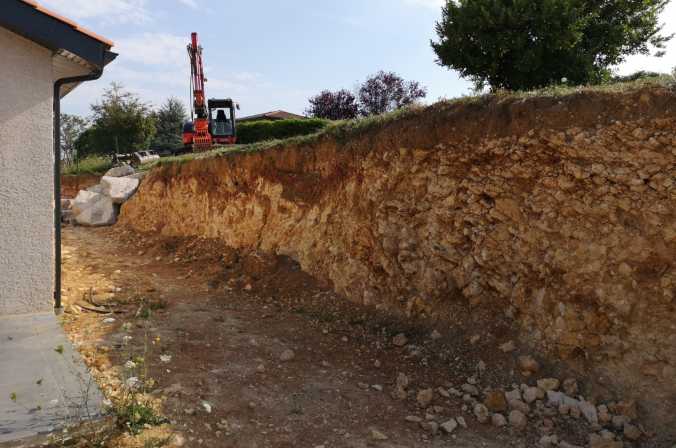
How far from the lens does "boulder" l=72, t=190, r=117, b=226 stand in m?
13.6

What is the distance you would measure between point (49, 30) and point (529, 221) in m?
4.92

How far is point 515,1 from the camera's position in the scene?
→ 14797 mm

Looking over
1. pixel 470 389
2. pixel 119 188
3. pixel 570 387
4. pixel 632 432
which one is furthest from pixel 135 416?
pixel 119 188

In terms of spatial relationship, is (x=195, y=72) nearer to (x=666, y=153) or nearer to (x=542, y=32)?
(x=542, y=32)

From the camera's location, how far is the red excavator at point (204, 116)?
A: 19.2 m

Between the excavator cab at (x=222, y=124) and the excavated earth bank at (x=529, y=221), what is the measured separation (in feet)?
42.1

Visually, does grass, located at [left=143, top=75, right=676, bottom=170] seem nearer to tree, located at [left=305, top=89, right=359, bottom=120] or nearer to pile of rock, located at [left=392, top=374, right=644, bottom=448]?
pile of rock, located at [left=392, top=374, right=644, bottom=448]

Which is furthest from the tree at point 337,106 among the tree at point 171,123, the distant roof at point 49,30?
the distant roof at point 49,30

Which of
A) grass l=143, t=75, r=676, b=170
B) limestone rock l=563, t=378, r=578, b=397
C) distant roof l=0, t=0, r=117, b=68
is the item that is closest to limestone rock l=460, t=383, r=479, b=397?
limestone rock l=563, t=378, r=578, b=397

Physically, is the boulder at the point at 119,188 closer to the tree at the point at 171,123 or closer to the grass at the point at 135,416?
the grass at the point at 135,416

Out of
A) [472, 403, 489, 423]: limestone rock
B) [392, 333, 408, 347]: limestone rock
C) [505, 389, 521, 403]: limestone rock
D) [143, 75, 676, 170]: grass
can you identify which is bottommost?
[472, 403, 489, 423]: limestone rock

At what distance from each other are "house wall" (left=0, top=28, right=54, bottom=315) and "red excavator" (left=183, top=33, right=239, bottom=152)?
1451cm

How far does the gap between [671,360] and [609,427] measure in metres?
0.71

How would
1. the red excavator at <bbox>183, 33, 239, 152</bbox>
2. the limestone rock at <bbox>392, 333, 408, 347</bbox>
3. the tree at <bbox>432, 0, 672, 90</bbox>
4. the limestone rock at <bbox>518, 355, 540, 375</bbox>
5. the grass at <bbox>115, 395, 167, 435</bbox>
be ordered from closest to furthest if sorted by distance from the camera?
the grass at <bbox>115, 395, 167, 435</bbox> → the limestone rock at <bbox>518, 355, 540, 375</bbox> → the limestone rock at <bbox>392, 333, 408, 347</bbox> → the tree at <bbox>432, 0, 672, 90</bbox> → the red excavator at <bbox>183, 33, 239, 152</bbox>
